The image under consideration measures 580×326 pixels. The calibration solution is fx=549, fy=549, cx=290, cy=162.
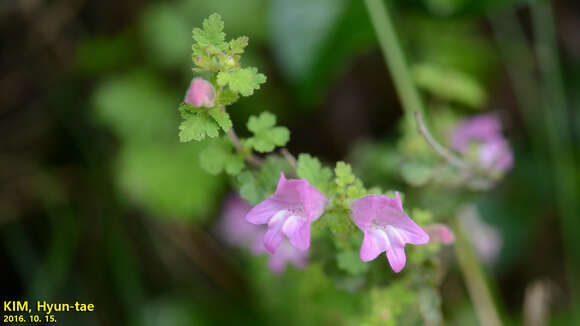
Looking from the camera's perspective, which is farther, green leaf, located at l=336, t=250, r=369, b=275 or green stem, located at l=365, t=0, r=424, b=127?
green stem, located at l=365, t=0, r=424, b=127

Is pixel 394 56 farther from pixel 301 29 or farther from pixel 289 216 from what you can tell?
pixel 289 216

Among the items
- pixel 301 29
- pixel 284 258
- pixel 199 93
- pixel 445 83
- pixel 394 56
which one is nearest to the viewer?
pixel 199 93

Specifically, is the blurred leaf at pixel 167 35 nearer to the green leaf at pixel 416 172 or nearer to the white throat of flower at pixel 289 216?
the green leaf at pixel 416 172

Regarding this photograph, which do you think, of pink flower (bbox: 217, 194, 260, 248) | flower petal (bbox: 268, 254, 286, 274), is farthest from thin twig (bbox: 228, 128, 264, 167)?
pink flower (bbox: 217, 194, 260, 248)

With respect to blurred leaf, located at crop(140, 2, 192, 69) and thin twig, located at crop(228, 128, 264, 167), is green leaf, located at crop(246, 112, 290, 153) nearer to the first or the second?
thin twig, located at crop(228, 128, 264, 167)

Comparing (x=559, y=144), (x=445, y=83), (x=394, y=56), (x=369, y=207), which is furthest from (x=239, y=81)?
(x=559, y=144)

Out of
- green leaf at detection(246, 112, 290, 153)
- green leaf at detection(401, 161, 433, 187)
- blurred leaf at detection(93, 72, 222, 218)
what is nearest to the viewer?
green leaf at detection(246, 112, 290, 153)
